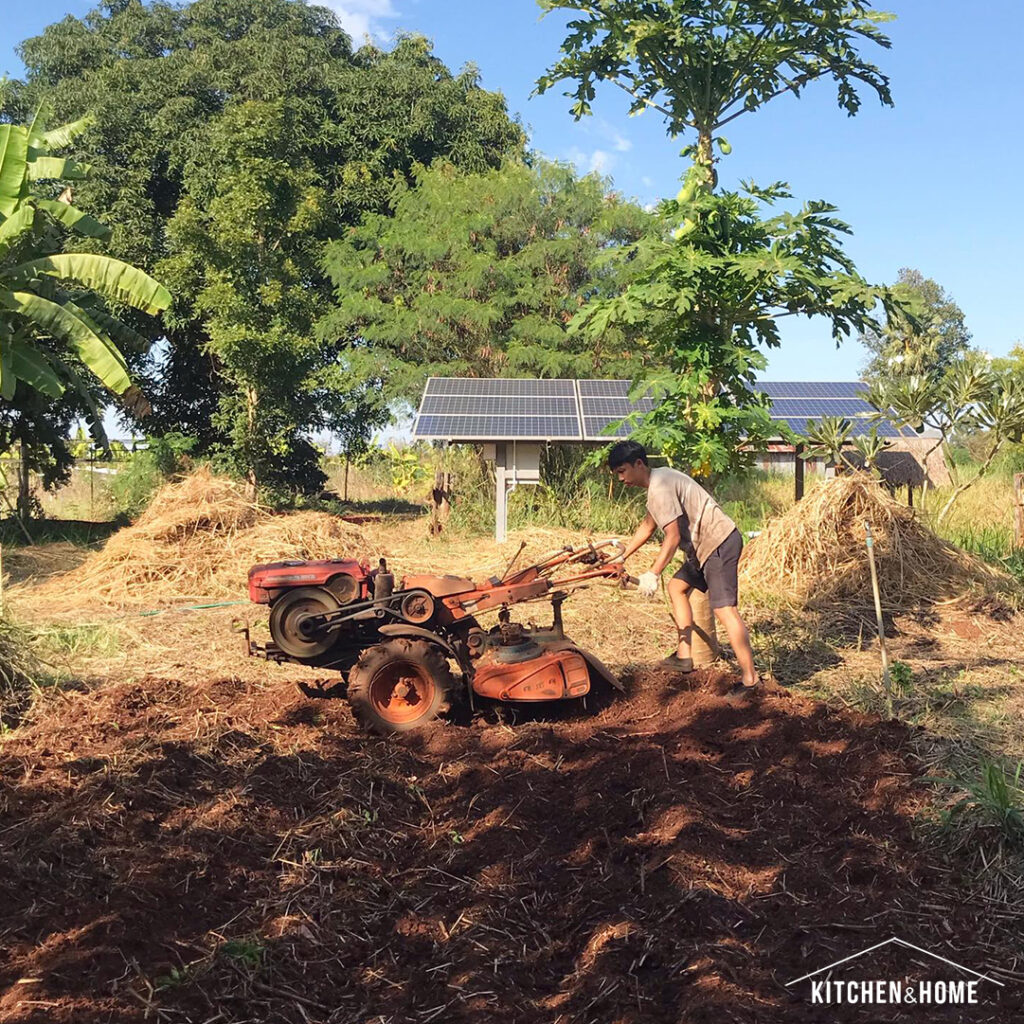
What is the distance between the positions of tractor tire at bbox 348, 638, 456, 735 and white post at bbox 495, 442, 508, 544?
940cm

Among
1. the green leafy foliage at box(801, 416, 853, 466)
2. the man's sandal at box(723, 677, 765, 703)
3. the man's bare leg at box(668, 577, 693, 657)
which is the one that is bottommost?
the man's sandal at box(723, 677, 765, 703)

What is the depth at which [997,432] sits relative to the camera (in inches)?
501

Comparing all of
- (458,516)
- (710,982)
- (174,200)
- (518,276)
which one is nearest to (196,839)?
(710,982)

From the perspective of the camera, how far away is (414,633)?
6578 mm

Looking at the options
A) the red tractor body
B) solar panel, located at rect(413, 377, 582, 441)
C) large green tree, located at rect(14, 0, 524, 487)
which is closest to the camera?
the red tractor body

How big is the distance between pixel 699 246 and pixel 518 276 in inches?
576

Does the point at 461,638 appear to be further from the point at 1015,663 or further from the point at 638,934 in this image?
the point at 1015,663

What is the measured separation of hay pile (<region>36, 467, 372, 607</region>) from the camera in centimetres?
1277

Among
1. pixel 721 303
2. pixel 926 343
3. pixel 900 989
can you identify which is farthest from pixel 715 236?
pixel 926 343

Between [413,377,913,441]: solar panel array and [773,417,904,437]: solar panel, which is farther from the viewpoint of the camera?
[413,377,913,441]: solar panel array

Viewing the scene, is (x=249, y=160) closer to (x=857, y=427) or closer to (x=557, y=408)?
(x=557, y=408)

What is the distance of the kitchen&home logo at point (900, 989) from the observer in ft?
11.2

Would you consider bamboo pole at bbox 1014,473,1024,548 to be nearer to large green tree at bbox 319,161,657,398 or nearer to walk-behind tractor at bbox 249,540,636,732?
large green tree at bbox 319,161,657,398

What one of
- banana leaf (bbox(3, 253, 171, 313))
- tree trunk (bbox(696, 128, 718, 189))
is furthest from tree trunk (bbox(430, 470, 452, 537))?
tree trunk (bbox(696, 128, 718, 189))
